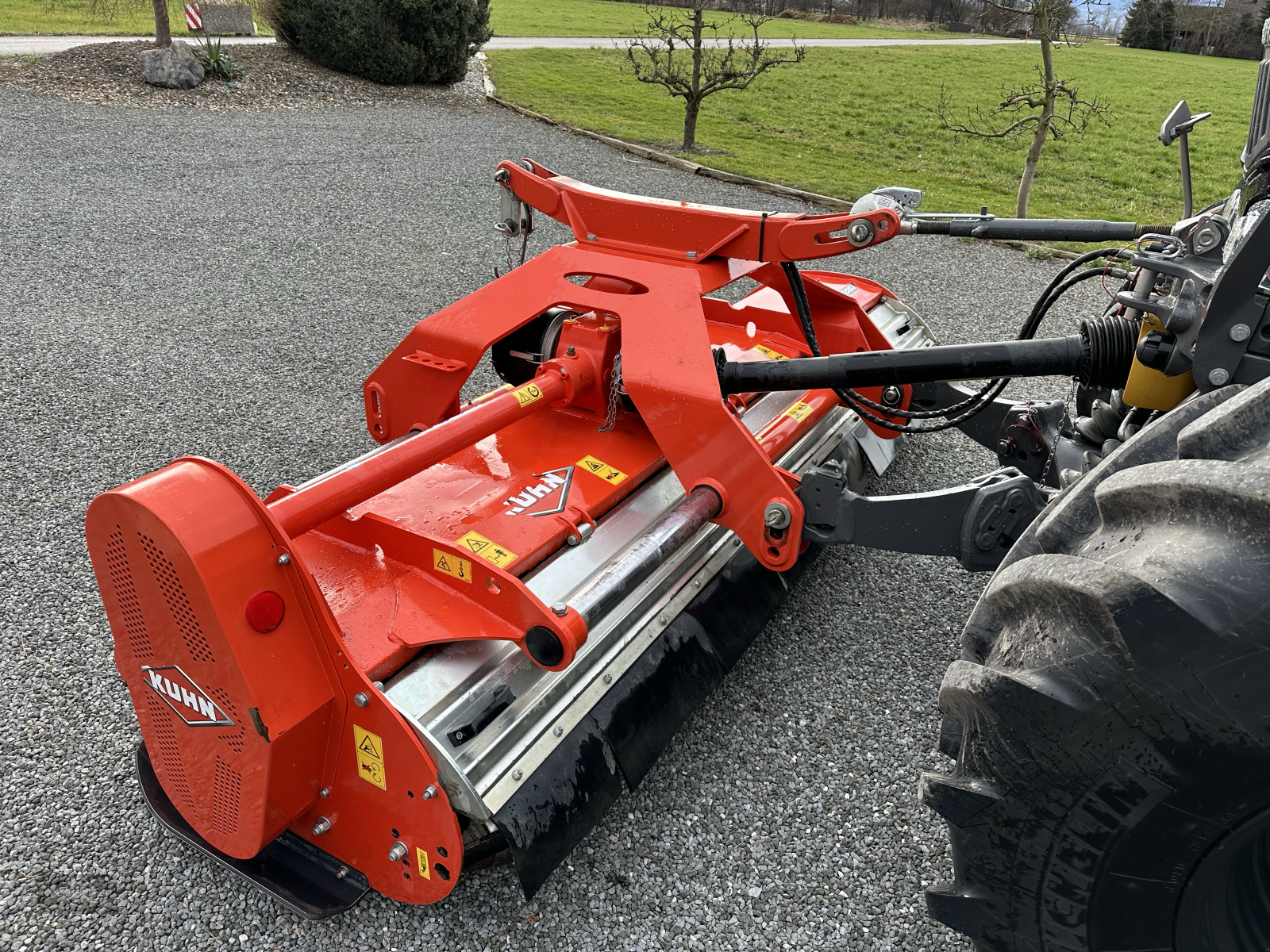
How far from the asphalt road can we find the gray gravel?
630cm

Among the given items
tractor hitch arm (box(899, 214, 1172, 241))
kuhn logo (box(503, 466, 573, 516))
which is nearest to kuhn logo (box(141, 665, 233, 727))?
kuhn logo (box(503, 466, 573, 516))

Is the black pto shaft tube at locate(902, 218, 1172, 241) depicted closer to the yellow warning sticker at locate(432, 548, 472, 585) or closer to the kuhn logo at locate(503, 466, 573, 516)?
the kuhn logo at locate(503, 466, 573, 516)

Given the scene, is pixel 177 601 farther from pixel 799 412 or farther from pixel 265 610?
pixel 799 412

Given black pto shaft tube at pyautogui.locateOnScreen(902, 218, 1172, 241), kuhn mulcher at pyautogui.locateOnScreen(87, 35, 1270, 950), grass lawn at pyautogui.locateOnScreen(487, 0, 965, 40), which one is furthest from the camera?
grass lawn at pyautogui.locateOnScreen(487, 0, 965, 40)

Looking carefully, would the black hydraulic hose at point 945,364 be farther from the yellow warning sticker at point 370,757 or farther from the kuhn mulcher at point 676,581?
the yellow warning sticker at point 370,757

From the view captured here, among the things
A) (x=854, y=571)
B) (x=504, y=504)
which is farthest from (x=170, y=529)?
(x=854, y=571)

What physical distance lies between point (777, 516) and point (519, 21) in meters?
25.7

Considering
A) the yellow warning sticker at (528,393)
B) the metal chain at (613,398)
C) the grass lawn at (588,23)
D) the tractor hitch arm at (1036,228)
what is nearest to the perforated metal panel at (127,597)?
the yellow warning sticker at (528,393)

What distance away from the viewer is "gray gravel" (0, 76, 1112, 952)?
2.14 m

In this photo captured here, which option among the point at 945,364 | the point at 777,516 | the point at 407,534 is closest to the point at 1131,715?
the point at 945,364

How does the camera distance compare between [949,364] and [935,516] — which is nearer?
[949,364]

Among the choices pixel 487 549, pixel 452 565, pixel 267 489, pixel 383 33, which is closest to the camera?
pixel 452 565

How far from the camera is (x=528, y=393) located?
269 cm

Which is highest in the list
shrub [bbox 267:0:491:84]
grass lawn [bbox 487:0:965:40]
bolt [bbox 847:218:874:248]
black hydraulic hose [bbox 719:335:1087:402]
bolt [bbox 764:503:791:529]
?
grass lawn [bbox 487:0:965:40]
